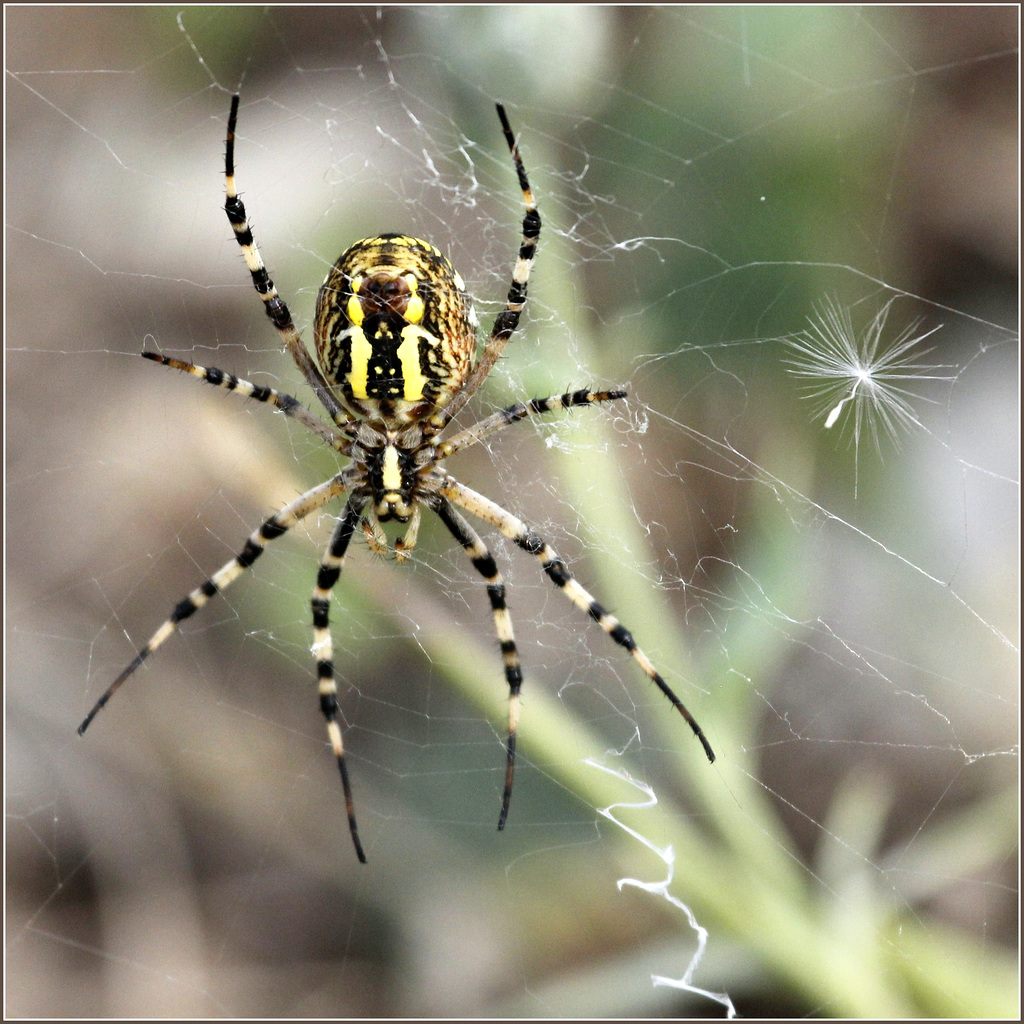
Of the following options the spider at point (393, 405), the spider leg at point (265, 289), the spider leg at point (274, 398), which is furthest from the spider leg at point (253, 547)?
the spider leg at point (265, 289)

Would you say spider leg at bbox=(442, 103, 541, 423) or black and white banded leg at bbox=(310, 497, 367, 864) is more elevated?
spider leg at bbox=(442, 103, 541, 423)

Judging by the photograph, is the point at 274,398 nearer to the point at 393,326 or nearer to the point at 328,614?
the point at 393,326

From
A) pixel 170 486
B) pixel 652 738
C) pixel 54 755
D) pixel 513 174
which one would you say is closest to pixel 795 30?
pixel 513 174

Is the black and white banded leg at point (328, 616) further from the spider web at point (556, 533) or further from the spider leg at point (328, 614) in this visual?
the spider web at point (556, 533)

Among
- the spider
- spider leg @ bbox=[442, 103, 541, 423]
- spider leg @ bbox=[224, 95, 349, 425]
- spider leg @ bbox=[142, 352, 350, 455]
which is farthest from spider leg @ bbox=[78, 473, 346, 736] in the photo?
spider leg @ bbox=[442, 103, 541, 423]

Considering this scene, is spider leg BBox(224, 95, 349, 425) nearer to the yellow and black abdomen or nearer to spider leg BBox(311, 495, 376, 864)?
the yellow and black abdomen

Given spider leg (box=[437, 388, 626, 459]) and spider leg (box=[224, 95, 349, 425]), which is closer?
spider leg (box=[437, 388, 626, 459])
